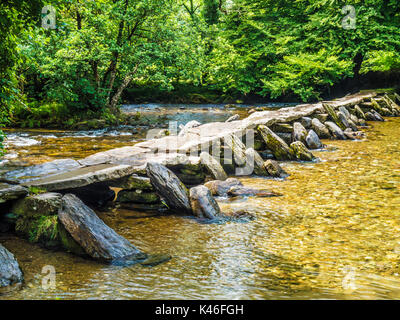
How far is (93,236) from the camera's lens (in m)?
3.82

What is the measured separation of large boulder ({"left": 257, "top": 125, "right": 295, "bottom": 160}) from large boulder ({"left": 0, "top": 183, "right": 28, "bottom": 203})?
6437mm

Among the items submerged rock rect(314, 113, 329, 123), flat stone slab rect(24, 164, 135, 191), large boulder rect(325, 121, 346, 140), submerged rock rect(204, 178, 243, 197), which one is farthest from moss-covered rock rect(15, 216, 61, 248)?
submerged rock rect(314, 113, 329, 123)

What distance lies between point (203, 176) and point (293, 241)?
3.01m

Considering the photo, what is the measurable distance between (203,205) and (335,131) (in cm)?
814

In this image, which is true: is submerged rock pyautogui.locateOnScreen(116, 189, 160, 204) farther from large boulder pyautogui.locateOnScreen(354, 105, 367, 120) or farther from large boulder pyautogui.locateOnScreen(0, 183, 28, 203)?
large boulder pyautogui.locateOnScreen(354, 105, 367, 120)

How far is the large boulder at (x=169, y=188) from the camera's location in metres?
5.36

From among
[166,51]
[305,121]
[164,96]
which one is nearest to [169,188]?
[305,121]

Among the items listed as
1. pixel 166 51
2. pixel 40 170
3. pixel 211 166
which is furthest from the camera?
pixel 166 51

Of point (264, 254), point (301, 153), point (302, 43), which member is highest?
point (302, 43)

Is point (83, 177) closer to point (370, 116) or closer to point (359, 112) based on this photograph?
point (359, 112)

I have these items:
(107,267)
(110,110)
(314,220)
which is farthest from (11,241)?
(110,110)

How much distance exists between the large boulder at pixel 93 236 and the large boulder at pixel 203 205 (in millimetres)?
1490

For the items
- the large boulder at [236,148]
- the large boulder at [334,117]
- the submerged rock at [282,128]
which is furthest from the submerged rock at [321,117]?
the large boulder at [236,148]
